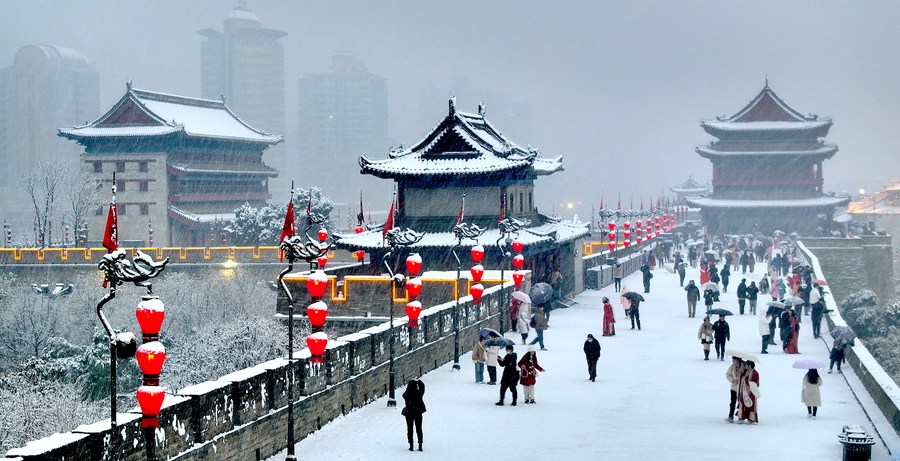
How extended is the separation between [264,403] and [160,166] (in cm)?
5796

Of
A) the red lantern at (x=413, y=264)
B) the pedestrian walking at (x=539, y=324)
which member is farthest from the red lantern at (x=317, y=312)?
the pedestrian walking at (x=539, y=324)

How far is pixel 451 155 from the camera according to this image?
137 ft

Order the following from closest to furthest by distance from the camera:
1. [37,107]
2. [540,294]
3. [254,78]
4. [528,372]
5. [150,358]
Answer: [150,358]
[528,372]
[540,294]
[37,107]
[254,78]

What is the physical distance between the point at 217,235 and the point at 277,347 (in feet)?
119

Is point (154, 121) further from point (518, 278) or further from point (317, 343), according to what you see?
point (317, 343)

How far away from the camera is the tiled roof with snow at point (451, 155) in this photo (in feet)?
134

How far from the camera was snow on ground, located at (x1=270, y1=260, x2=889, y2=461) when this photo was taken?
17.4 metres

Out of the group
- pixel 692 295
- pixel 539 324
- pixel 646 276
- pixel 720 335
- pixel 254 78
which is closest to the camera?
pixel 720 335

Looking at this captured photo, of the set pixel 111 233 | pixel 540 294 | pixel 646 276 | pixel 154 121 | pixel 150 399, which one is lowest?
pixel 646 276

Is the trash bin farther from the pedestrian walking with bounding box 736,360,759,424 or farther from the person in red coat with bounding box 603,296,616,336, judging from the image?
the person in red coat with bounding box 603,296,616,336

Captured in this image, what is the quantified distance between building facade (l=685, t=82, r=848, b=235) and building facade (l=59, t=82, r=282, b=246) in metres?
33.1

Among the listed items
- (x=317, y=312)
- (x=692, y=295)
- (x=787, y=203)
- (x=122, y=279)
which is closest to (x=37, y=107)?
(x=787, y=203)

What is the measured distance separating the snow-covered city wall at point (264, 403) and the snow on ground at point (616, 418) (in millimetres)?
395

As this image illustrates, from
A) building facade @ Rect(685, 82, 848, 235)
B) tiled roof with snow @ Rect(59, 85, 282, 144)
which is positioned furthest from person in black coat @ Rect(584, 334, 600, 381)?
building facade @ Rect(685, 82, 848, 235)
